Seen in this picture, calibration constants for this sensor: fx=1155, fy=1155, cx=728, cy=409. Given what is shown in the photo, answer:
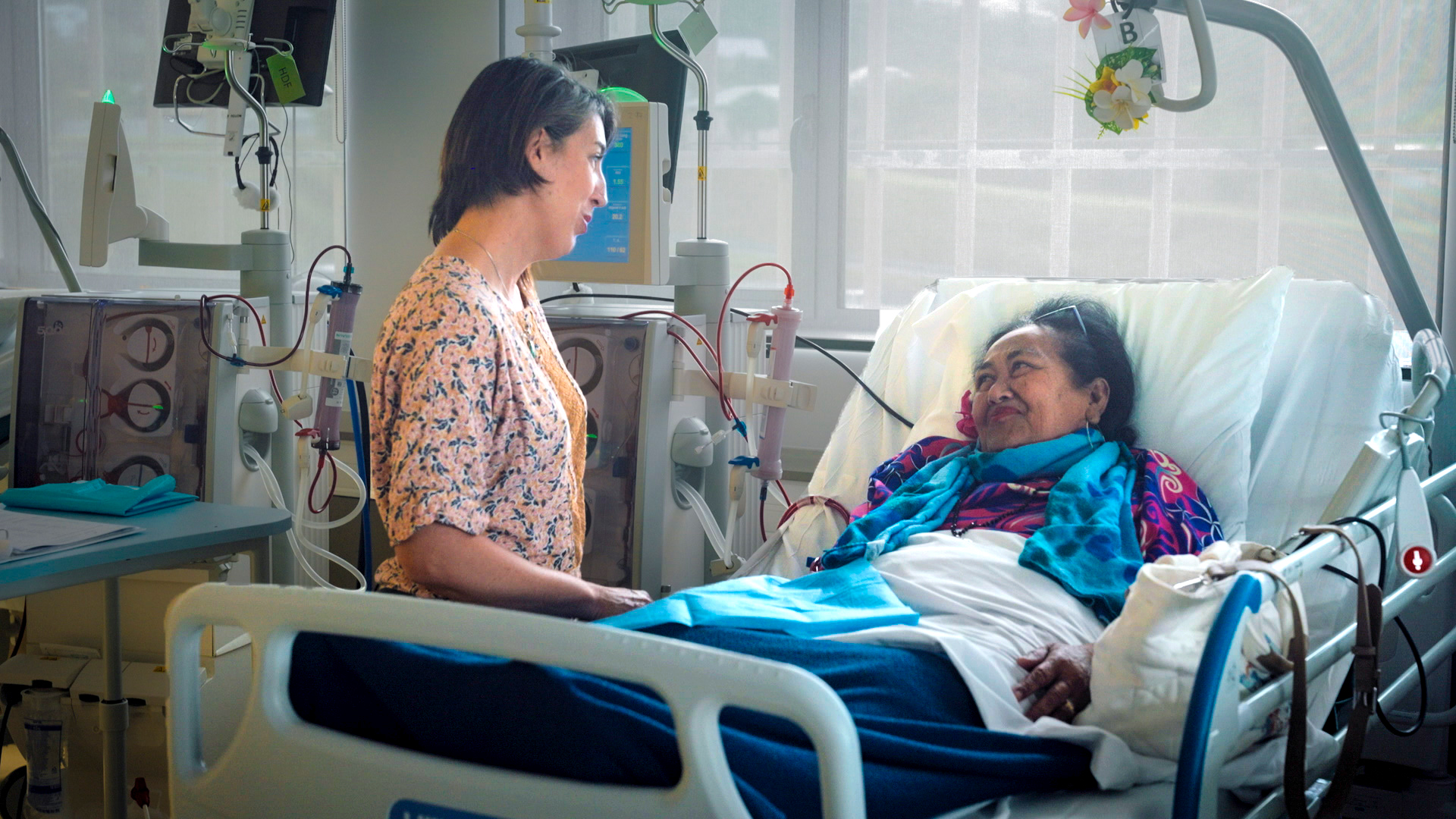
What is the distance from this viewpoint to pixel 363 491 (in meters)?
2.41

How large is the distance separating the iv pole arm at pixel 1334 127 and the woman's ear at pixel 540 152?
91 centimetres

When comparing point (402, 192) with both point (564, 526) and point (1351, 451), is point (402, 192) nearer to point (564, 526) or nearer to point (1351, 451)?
point (564, 526)

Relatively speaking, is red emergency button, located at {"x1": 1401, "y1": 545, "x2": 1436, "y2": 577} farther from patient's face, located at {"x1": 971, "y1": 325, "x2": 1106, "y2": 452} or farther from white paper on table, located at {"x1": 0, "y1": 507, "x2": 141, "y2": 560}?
white paper on table, located at {"x1": 0, "y1": 507, "x2": 141, "y2": 560}

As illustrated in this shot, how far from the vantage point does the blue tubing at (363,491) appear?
246 cm

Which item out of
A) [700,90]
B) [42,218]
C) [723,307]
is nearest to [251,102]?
[42,218]

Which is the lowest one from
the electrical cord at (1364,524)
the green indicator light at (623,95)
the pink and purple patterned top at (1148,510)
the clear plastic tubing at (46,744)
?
the clear plastic tubing at (46,744)

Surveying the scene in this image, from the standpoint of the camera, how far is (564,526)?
5.31 feet

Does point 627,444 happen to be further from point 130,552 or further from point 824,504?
point 130,552

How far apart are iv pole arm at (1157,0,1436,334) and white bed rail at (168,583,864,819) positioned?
4.15ft

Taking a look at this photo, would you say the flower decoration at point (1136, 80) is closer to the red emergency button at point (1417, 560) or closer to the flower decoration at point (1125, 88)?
the flower decoration at point (1125, 88)

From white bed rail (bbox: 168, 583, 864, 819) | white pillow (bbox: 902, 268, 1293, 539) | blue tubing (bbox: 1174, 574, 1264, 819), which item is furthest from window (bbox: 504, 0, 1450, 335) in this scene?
white bed rail (bbox: 168, 583, 864, 819)

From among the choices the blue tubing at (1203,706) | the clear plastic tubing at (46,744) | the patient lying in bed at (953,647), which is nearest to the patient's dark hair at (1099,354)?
the patient lying in bed at (953,647)

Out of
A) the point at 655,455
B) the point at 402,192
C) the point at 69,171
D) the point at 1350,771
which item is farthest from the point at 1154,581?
the point at 69,171

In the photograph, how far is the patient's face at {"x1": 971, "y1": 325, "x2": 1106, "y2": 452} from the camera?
1951 mm
